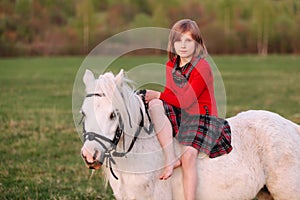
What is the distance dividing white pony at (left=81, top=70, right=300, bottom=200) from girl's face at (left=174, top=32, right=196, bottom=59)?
672mm

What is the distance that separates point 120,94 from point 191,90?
0.87m

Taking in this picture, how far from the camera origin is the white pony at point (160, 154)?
3.53 m

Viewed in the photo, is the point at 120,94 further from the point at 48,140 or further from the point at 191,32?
the point at 48,140

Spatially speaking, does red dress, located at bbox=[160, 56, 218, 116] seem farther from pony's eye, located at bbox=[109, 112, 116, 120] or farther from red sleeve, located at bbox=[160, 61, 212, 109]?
pony's eye, located at bbox=[109, 112, 116, 120]

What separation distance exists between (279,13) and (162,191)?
79.9 metres

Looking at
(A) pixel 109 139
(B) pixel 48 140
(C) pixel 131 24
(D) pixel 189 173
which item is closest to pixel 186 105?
(D) pixel 189 173

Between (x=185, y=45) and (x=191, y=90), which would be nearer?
(x=191, y=90)

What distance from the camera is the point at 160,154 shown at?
4199 millimetres

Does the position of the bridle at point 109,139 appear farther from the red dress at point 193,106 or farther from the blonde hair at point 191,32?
the blonde hair at point 191,32

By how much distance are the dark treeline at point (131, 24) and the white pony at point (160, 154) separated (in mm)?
57537

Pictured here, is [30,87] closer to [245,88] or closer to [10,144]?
[245,88]

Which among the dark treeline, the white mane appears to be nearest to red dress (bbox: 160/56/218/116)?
the white mane

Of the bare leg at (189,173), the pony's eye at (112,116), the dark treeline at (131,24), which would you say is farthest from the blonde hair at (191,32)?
the dark treeline at (131,24)

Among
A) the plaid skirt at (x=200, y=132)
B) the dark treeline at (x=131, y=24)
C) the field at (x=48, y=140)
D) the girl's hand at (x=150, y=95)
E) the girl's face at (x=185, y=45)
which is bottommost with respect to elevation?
the dark treeline at (x=131, y=24)
